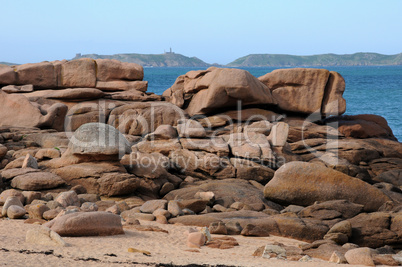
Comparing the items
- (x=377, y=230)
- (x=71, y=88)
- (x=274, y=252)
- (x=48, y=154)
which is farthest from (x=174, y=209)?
(x=71, y=88)

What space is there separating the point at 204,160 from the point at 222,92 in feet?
17.5

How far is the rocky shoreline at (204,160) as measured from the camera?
11.3 metres

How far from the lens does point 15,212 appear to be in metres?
11.4

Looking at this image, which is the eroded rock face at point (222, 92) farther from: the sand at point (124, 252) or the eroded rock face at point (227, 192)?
the sand at point (124, 252)

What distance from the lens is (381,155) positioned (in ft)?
68.2

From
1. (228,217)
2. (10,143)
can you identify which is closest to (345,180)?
(228,217)

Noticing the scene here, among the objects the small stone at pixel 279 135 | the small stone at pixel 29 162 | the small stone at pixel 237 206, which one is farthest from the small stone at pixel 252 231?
the small stone at pixel 279 135

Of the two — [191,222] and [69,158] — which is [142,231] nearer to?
[191,222]

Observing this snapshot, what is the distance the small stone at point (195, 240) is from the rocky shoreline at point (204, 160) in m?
0.02

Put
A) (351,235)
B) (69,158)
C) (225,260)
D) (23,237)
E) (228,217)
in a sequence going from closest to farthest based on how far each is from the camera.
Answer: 1. (225,260)
2. (23,237)
3. (351,235)
4. (228,217)
5. (69,158)

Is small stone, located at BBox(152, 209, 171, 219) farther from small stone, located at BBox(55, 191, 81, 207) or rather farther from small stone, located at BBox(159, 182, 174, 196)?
small stone, located at BBox(159, 182, 174, 196)

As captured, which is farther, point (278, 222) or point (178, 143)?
point (178, 143)

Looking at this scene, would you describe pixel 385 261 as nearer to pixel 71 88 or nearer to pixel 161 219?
pixel 161 219

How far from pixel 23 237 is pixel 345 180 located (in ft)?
27.4
